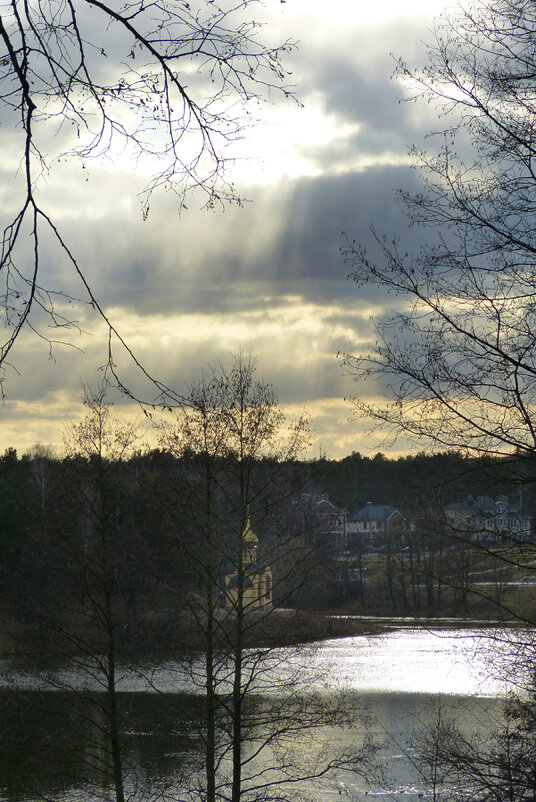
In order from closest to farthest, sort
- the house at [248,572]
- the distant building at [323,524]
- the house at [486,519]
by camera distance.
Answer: the house at [486,519], the house at [248,572], the distant building at [323,524]

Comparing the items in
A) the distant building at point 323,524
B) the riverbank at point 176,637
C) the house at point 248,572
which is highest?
the distant building at point 323,524

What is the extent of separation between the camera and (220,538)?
46.3 ft

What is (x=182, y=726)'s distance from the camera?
13.8m

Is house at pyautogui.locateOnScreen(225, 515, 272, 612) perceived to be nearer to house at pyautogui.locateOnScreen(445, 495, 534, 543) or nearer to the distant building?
the distant building

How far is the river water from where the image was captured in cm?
1387

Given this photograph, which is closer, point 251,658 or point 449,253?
point 449,253

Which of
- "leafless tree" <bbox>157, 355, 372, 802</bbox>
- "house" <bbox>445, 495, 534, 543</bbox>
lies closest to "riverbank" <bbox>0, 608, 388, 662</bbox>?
"leafless tree" <bbox>157, 355, 372, 802</bbox>

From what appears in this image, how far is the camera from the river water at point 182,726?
45.5 feet

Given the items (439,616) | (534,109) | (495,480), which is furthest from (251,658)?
(439,616)

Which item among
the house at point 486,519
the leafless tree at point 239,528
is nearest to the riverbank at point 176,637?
the leafless tree at point 239,528

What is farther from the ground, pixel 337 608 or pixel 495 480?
pixel 495 480

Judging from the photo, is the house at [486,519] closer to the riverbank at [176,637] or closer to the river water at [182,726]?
the river water at [182,726]

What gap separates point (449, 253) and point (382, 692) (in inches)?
928

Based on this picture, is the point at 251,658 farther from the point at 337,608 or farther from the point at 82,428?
the point at 337,608
